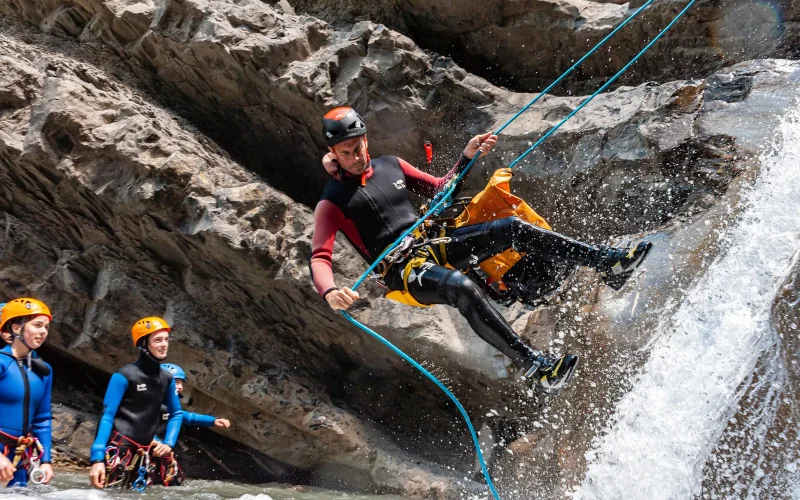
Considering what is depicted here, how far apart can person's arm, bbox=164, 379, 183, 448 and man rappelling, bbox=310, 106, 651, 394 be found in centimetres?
210

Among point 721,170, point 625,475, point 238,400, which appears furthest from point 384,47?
point 625,475

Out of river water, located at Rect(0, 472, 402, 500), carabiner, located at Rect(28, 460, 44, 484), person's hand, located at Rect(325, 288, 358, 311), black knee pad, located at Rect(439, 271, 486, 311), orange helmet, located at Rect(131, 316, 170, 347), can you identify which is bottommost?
river water, located at Rect(0, 472, 402, 500)

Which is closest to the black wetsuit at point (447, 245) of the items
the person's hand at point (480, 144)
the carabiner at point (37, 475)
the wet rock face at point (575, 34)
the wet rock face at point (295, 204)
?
the person's hand at point (480, 144)

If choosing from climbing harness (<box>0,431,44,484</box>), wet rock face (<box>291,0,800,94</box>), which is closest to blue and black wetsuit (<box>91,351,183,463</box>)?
climbing harness (<box>0,431,44,484</box>)

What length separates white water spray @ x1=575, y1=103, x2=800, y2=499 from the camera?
459 cm

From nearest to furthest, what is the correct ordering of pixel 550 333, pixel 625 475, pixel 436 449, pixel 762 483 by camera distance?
pixel 762 483 < pixel 625 475 < pixel 550 333 < pixel 436 449

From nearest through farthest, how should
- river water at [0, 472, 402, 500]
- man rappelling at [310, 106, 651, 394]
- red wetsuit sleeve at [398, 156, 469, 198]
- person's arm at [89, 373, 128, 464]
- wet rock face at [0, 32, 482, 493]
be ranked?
river water at [0, 472, 402, 500] → man rappelling at [310, 106, 651, 394] → person's arm at [89, 373, 128, 464] → red wetsuit sleeve at [398, 156, 469, 198] → wet rock face at [0, 32, 482, 493]

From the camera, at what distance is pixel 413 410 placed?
6.96 metres

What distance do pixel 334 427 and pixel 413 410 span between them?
2.94ft

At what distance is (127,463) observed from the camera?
5219mm

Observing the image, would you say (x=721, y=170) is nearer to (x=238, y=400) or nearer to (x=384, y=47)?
(x=384, y=47)

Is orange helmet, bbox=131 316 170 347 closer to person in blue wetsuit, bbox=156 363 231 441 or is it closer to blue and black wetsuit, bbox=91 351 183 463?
blue and black wetsuit, bbox=91 351 183 463

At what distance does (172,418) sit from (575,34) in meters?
5.94

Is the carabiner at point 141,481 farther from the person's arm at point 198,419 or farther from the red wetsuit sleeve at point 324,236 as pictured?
the red wetsuit sleeve at point 324,236
